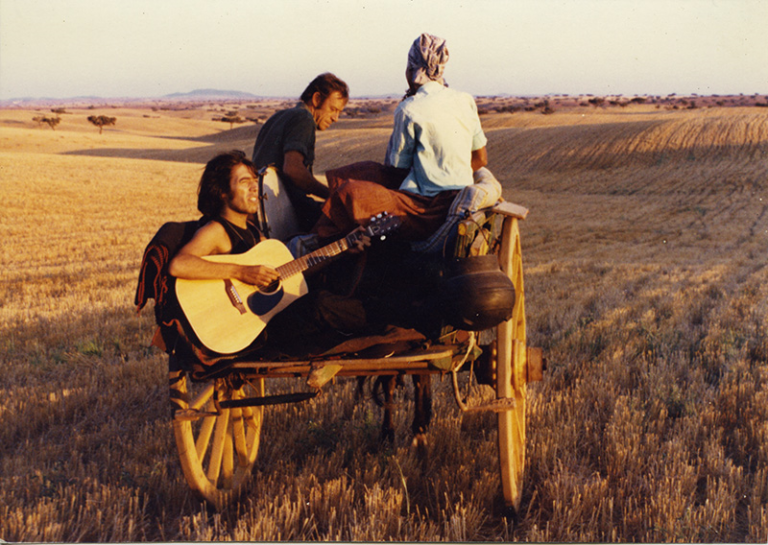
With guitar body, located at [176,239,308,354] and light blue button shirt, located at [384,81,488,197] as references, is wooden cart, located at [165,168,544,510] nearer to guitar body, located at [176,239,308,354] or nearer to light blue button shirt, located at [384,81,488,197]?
guitar body, located at [176,239,308,354]

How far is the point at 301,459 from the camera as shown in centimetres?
399

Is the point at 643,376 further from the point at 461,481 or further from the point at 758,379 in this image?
the point at 461,481

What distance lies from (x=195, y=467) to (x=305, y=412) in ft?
4.28

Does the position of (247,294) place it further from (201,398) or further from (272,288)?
(201,398)

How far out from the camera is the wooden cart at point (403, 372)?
9.73ft

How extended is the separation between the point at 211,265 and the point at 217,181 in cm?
50

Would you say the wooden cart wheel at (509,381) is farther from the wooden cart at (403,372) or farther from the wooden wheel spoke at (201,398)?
the wooden wheel spoke at (201,398)

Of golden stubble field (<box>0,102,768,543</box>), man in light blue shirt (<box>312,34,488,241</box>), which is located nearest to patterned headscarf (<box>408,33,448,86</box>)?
man in light blue shirt (<box>312,34,488,241</box>)

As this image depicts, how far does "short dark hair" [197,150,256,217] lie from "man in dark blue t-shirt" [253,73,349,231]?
0.62m

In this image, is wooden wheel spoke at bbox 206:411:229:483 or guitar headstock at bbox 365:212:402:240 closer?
guitar headstock at bbox 365:212:402:240

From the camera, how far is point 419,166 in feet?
10.9

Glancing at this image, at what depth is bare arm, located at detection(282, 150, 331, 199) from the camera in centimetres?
390

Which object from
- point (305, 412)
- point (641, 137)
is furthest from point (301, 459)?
point (641, 137)

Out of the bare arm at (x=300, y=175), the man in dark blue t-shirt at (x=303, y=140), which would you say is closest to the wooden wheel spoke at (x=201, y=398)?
the man in dark blue t-shirt at (x=303, y=140)
